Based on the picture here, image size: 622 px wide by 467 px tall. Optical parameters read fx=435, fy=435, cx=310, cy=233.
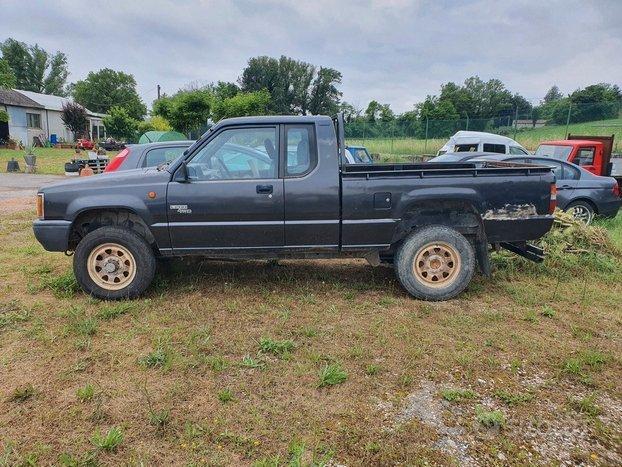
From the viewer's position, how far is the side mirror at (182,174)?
4.39 meters

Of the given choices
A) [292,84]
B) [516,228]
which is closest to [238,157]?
[516,228]

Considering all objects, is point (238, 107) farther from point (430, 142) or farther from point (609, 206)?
point (609, 206)

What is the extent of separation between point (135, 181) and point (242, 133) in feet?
3.95

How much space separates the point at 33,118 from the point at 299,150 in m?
48.7

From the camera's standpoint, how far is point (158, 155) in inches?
291

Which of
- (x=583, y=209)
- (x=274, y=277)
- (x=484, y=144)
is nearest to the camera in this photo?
(x=274, y=277)

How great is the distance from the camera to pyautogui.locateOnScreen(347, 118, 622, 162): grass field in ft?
67.6

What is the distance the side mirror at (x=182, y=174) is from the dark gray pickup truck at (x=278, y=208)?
0.01m

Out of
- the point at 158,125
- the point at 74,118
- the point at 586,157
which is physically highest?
the point at 74,118

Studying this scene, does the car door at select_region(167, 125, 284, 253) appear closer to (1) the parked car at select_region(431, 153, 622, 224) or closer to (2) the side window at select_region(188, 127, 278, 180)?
(2) the side window at select_region(188, 127, 278, 180)

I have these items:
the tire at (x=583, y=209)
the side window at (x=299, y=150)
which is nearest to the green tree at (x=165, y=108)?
the tire at (x=583, y=209)

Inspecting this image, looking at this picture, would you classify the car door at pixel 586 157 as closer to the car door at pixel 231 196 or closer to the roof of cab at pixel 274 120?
the roof of cab at pixel 274 120

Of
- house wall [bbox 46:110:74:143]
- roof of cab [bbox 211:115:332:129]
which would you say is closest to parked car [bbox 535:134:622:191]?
roof of cab [bbox 211:115:332:129]

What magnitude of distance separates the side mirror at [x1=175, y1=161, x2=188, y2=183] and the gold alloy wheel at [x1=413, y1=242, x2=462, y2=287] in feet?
8.37
